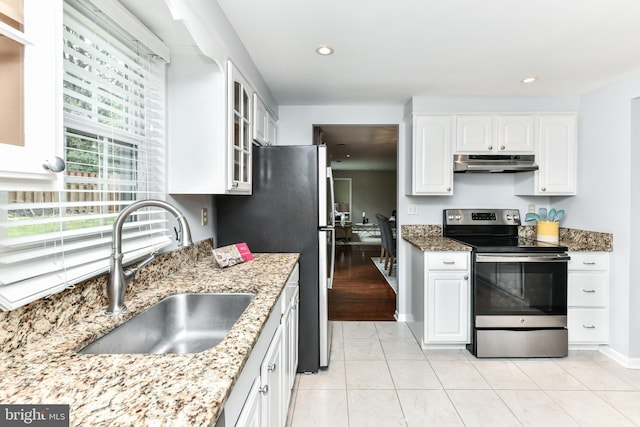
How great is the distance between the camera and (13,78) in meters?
0.64

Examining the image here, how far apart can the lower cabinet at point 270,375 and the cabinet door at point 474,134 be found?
2121 millimetres

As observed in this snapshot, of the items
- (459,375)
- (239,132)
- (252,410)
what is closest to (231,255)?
(239,132)

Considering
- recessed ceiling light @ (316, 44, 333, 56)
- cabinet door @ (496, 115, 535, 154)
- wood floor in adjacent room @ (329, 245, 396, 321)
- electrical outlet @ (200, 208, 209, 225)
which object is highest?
recessed ceiling light @ (316, 44, 333, 56)

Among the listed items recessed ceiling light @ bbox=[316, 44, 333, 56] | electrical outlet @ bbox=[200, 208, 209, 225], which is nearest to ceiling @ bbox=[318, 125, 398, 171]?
recessed ceiling light @ bbox=[316, 44, 333, 56]

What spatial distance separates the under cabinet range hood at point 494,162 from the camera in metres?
3.04

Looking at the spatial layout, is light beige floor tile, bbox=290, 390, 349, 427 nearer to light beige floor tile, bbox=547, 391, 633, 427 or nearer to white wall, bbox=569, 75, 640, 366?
light beige floor tile, bbox=547, 391, 633, 427

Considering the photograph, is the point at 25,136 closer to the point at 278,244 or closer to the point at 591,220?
the point at 278,244

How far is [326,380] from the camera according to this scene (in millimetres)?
2301

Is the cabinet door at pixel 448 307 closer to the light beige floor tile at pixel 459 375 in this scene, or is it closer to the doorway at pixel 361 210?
the light beige floor tile at pixel 459 375

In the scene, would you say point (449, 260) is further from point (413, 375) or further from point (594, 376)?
point (594, 376)

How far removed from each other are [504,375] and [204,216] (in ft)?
7.84

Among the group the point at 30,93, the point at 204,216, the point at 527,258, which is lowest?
the point at 527,258

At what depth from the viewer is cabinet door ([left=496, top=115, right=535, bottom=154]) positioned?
3.07 metres

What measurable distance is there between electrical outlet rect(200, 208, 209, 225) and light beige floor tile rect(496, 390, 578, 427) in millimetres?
2210
